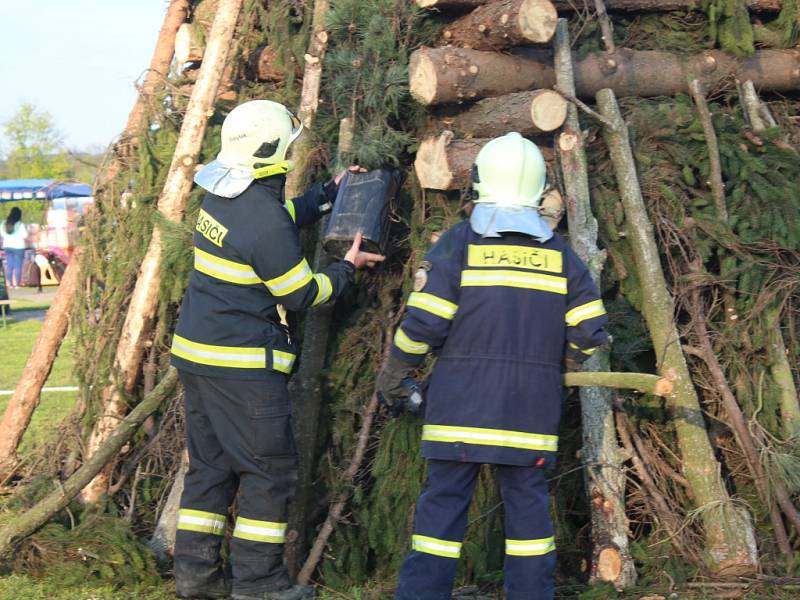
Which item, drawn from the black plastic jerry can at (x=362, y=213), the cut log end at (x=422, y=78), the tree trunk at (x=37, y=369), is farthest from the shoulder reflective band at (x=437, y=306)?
the tree trunk at (x=37, y=369)

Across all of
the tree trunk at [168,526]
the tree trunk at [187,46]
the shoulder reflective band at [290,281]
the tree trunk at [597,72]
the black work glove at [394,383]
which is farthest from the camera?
the tree trunk at [187,46]

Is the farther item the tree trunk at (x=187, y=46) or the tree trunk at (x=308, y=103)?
the tree trunk at (x=187, y=46)

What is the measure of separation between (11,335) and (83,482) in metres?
11.1

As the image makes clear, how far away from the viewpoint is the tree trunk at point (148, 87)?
6.57 meters

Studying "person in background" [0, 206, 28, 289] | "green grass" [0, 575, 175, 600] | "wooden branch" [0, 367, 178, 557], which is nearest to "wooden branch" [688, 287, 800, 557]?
"wooden branch" [0, 367, 178, 557]

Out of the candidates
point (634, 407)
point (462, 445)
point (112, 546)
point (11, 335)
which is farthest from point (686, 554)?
point (11, 335)

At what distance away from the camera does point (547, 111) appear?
16.7 ft

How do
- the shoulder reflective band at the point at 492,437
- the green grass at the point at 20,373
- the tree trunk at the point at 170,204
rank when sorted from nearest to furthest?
the shoulder reflective band at the point at 492,437 < the tree trunk at the point at 170,204 < the green grass at the point at 20,373

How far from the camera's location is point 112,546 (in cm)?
501

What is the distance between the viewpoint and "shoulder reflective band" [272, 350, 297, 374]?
448 cm

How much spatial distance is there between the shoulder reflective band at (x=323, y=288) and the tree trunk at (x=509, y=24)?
1.72 metres

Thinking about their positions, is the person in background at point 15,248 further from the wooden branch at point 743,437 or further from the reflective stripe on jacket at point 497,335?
the reflective stripe on jacket at point 497,335

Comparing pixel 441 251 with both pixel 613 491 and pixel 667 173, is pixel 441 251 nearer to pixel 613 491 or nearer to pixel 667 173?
pixel 613 491

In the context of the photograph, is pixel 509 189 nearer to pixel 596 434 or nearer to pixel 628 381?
pixel 628 381
